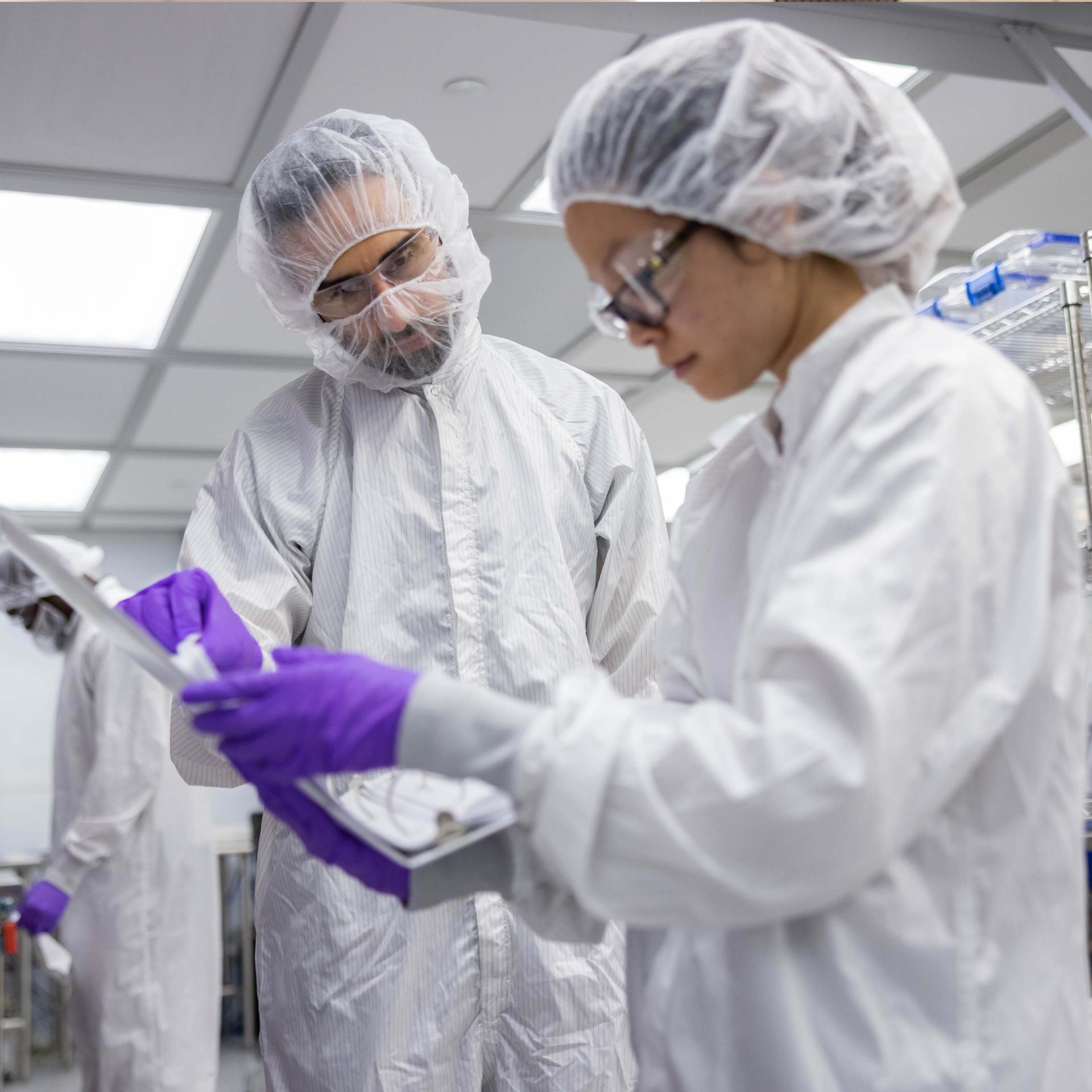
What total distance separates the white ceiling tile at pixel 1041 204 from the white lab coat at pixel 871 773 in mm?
2796

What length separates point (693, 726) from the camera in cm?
71

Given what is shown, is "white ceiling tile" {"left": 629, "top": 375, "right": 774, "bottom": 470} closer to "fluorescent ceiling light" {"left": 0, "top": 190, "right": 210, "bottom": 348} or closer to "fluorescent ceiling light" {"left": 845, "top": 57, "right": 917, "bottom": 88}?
"fluorescent ceiling light" {"left": 845, "top": 57, "right": 917, "bottom": 88}

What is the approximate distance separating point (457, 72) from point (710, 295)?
6.44 ft

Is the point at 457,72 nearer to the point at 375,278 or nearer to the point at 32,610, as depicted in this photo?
the point at 375,278

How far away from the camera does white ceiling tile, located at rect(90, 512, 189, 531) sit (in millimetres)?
6629

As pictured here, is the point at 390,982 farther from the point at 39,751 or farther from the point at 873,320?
the point at 39,751

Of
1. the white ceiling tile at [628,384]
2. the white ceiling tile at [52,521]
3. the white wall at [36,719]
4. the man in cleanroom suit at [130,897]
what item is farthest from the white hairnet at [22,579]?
the white wall at [36,719]

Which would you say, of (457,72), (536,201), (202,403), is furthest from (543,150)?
(202,403)

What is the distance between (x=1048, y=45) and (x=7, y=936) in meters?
3.34

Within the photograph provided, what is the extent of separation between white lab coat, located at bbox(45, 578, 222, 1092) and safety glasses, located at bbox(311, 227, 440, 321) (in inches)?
61.2

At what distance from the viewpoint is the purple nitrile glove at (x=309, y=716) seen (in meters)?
0.78

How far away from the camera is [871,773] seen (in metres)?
0.66

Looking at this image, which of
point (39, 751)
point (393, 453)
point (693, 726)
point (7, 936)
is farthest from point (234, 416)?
point (693, 726)

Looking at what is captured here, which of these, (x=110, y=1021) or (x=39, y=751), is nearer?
(x=110, y=1021)
